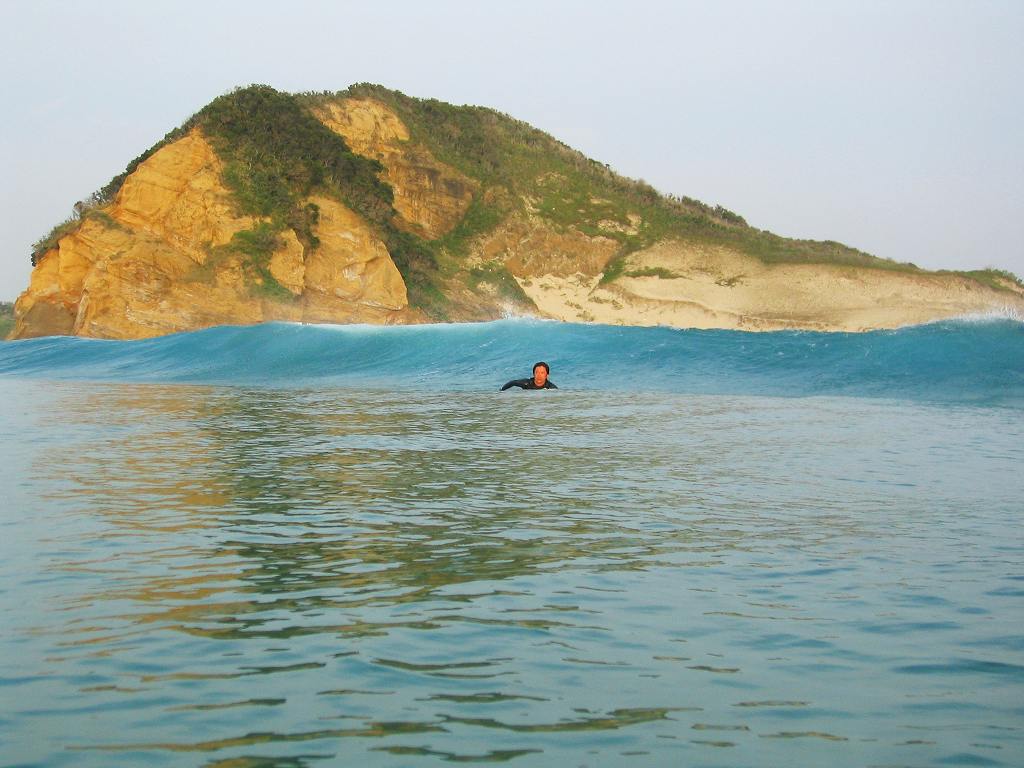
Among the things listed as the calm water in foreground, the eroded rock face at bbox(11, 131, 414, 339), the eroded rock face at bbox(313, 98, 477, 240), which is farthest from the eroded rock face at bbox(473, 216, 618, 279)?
the calm water in foreground

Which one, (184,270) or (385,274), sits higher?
(385,274)

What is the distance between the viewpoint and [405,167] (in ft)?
159

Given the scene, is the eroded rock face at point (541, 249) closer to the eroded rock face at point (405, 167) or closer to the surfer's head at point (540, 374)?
the eroded rock face at point (405, 167)

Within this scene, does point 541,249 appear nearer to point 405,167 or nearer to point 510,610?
point 405,167

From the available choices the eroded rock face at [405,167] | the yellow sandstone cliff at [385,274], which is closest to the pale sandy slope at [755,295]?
the yellow sandstone cliff at [385,274]

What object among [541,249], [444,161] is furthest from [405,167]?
[541,249]

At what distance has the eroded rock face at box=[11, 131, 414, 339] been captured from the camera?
34.4 metres

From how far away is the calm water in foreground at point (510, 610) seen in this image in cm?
283

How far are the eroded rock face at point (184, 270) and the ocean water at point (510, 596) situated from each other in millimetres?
24743

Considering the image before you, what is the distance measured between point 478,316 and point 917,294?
20285 millimetres

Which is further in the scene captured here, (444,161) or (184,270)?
(444,161)

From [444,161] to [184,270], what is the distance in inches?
737

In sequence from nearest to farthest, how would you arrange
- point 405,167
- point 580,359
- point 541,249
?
point 580,359 → point 405,167 → point 541,249

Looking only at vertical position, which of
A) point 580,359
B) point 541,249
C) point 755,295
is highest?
point 541,249
